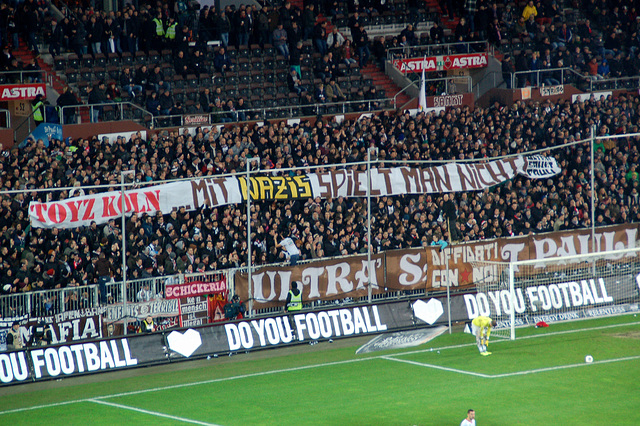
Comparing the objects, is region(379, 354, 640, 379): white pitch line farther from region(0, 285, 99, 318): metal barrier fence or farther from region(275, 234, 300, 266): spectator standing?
region(0, 285, 99, 318): metal barrier fence

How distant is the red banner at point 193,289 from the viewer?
24.8 meters

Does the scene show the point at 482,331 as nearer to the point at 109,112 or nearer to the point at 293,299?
the point at 293,299

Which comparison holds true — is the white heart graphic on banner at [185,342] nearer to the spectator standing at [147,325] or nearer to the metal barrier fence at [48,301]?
the spectator standing at [147,325]

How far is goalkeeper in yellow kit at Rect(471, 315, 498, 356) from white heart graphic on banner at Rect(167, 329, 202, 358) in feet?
22.2

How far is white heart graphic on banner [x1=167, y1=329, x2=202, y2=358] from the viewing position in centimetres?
2417

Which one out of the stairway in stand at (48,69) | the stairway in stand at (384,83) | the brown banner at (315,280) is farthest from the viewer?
the stairway in stand at (384,83)

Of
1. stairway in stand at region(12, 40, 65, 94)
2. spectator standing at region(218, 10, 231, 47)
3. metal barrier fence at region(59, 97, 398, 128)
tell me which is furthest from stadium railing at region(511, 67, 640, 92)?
stairway in stand at region(12, 40, 65, 94)

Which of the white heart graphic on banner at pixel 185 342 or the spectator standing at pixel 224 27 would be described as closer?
the white heart graphic on banner at pixel 185 342

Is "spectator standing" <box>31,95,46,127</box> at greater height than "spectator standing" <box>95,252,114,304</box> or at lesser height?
greater

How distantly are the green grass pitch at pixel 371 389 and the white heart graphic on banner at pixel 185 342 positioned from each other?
0.39 m

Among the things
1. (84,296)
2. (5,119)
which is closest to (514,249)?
(84,296)

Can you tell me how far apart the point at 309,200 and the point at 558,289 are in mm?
7450

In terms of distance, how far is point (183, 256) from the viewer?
2645 centimetres

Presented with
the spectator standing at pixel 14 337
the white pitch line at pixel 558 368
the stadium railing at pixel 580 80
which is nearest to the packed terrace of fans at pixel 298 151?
the stadium railing at pixel 580 80
